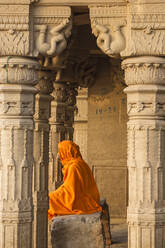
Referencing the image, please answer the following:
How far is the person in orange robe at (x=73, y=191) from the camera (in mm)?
8781

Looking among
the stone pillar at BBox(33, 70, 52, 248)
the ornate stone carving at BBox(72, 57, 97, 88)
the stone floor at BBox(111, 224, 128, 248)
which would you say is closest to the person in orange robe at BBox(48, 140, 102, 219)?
the stone pillar at BBox(33, 70, 52, 248)

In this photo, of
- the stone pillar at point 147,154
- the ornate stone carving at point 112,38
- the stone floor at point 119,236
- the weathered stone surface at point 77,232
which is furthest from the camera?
the stone floor at point 119,236

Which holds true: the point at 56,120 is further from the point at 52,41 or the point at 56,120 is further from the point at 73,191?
the point at 52,41

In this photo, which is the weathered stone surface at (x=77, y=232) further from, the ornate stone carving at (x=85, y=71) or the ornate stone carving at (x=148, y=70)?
the ornate stone carving at (x=85, y=71)

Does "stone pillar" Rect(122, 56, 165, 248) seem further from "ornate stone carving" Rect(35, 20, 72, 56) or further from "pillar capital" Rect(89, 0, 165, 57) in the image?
"ornate stone carving" Rect(35, 20, 72, 56)

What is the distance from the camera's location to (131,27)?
775 centimetres

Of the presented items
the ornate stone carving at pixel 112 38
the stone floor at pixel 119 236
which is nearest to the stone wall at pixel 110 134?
the stone floor at pixel 119 236

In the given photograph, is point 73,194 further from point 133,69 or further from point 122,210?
point 122,210

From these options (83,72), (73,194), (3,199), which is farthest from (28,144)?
A: (83,72)

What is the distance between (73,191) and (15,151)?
1423 mm

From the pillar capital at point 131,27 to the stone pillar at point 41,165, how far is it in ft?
8.07

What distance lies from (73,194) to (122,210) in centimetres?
449

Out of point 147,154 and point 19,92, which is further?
point 19,92

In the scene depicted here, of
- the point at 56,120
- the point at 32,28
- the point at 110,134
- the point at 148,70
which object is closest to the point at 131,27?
the point at 148,70
